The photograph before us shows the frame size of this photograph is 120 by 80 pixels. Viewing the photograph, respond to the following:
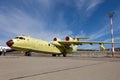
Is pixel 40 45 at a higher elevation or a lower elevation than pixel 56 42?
lower

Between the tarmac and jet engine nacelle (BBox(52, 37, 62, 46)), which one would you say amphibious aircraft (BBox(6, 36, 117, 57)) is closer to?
jet engine nacelle (BBox(52, 37, 62, 46))

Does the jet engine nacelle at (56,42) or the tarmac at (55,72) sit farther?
the jet engine nacelle at (56,42)

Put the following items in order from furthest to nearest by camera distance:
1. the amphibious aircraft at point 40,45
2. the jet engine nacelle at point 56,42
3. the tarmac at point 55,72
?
the jet engine nacelle at point 56,42
the amphibious aircraft at point 40,45
the tarmac at point 55,72

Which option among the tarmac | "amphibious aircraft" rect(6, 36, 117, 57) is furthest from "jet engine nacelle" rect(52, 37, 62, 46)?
the tarmac

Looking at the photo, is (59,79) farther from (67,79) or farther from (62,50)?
(62,50)

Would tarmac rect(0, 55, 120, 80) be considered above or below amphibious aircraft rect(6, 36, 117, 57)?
below

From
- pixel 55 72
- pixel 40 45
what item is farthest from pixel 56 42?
pixel 55 72

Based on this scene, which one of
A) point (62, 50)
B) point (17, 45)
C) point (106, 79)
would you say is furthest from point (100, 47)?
point (106, 79)

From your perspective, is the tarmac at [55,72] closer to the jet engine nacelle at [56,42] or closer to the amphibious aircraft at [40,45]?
the amphibious aircraft at [40,45]

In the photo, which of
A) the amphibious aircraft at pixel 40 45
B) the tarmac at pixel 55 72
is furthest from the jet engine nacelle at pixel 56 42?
the tarmac at pixel 55 72

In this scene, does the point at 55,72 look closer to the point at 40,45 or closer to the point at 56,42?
the point at 40,45

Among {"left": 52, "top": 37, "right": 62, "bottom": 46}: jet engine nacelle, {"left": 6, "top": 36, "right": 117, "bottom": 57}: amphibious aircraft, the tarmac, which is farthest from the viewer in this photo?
{"left": 52, "top": 37, "right": 62, "bottom": 46}: jet engine nacelle

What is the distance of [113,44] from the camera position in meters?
36.8

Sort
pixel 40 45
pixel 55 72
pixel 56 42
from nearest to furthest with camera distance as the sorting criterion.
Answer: pixel 55 72 → pixel 40 45 → pixel 56 42
